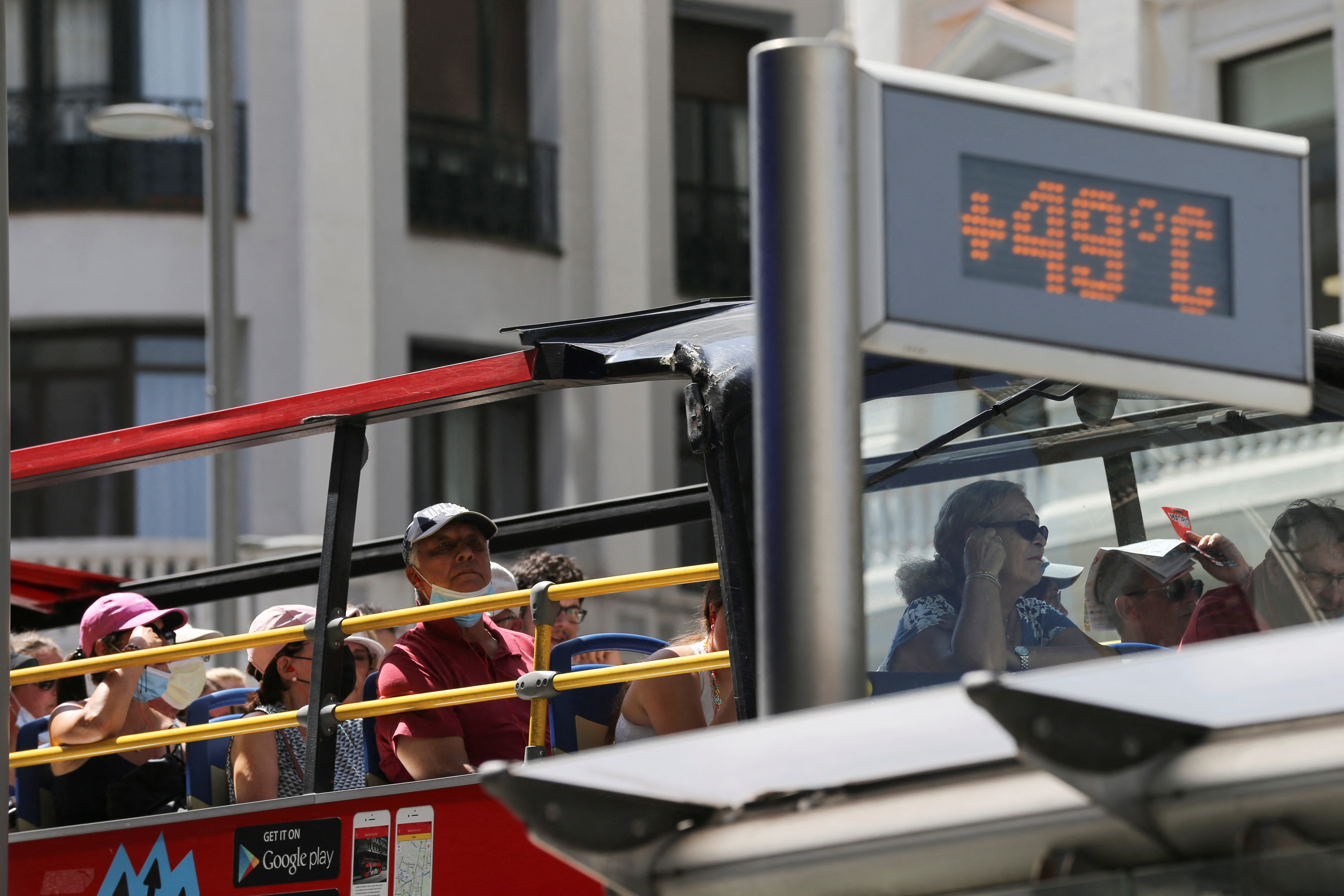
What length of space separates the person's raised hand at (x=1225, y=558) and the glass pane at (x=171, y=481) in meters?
16.4

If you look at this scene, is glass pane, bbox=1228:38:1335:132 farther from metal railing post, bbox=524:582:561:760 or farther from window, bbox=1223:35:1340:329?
metal railing post, bbox=524:582:561:760

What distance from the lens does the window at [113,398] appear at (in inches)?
779

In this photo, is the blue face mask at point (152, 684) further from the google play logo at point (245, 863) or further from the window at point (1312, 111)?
the window at point (1312, 111)

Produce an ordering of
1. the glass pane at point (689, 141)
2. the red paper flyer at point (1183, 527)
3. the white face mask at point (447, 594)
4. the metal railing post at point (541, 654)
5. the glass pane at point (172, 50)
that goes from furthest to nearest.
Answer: the glass pane at point (689, 141) < the glass pane at point (172, 50) < the white face mask at point (447, 594) < the metal railing post at point (541, 654) < the red paper flyer at point (1183, 527)

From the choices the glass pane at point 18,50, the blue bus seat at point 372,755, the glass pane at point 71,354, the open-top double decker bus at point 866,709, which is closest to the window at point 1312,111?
the open-top double decker bus at point 866,709

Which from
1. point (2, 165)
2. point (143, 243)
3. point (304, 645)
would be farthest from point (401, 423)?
point (2, 165)

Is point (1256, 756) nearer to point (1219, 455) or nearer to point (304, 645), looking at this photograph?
point (1219, 455)

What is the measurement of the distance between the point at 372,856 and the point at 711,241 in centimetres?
1887

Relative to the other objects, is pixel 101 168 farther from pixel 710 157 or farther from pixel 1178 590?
pixel 1178 590

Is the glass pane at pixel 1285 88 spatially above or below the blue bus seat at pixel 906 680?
above

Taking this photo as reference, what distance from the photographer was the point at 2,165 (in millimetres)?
4828

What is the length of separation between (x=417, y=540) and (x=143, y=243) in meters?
14.7

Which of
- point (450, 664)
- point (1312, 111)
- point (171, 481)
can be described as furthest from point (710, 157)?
point (450, 664)

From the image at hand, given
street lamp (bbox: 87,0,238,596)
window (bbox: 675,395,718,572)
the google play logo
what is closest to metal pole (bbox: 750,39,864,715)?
the google play logo
